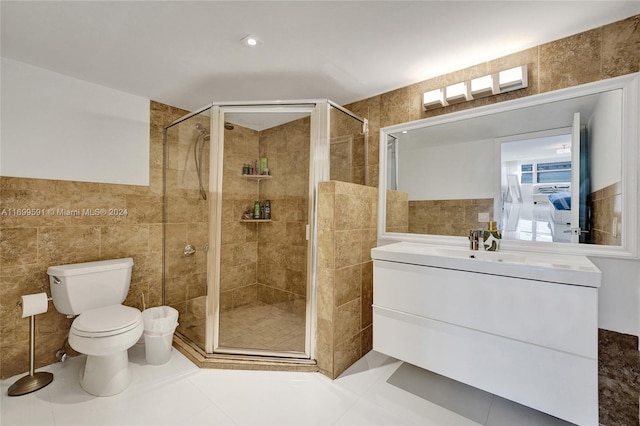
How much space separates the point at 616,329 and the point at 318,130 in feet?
7.11

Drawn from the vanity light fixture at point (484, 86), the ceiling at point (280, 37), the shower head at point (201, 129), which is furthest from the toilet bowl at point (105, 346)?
the vanity light fixture at point (484, 86)

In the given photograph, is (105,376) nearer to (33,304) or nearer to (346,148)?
(33,304)

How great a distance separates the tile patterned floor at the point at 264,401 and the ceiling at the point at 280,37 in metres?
2.24

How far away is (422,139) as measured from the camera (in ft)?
7.25

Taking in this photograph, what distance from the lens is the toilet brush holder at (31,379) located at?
5.73ft

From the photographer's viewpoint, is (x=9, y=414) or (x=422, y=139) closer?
(x=9, y=414)

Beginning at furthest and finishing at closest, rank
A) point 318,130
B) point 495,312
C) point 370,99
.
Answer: point 370,99, point 318,130, point 495,312

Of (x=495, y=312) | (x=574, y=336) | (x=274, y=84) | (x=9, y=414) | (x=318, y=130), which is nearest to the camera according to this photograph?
(x=574, y=336)

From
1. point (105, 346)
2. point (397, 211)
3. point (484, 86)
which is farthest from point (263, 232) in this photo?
point (484, 86)

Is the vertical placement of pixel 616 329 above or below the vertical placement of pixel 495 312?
below

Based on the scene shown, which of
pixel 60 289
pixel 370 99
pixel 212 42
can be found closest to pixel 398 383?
pixel 370 99

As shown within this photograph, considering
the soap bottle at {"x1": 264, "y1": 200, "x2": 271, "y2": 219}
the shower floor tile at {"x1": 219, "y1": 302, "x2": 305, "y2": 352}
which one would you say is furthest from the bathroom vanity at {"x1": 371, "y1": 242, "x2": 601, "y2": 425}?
the soap bottle at {"x1": 264, "y1": 200, "x2": 271, "y2": 219}

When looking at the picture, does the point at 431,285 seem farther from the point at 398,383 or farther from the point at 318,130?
the point at 318,130

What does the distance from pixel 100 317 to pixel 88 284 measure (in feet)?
1.04
